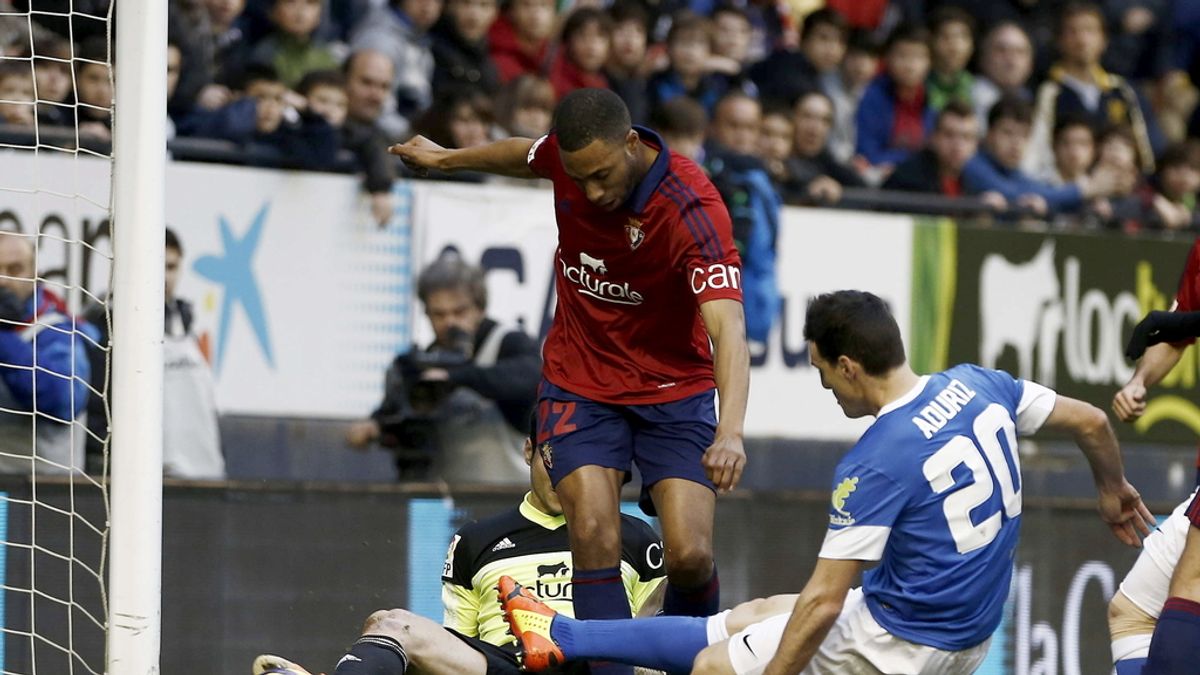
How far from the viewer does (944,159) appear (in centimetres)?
941

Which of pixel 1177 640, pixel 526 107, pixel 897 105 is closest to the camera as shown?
pixel 1177 640

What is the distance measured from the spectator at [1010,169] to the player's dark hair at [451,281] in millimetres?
3148


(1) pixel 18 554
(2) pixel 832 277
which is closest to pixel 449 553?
(1) pixel 18 554

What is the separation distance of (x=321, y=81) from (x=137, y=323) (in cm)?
322

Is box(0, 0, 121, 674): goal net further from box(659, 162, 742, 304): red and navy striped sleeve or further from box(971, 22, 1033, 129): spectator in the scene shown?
box(971, 22, 1033, 129): spectator

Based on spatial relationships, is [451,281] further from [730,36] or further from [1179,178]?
[1179,178]

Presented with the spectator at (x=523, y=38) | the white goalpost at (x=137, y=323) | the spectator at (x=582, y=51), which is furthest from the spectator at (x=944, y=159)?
the white goalpost at (x=137, y=323)

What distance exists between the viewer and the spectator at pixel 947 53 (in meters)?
10.1

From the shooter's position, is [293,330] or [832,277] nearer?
[293,330]

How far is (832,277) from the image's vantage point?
28.2 ft

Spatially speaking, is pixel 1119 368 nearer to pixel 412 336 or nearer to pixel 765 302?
pixel 765 302

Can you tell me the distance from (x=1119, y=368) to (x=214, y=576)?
4.68 m

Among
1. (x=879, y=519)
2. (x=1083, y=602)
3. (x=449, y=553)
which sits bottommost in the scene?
(x=1083, y=602)

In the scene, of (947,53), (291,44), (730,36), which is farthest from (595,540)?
(947,53)
